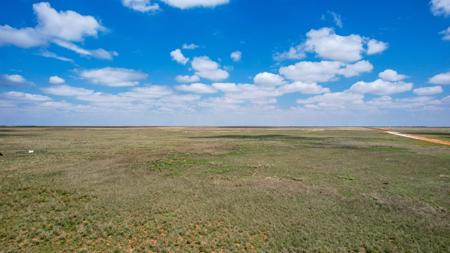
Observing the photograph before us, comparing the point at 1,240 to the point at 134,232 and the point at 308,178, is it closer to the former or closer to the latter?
the point at 134,232

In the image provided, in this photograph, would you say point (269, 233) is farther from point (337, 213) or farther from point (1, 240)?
point (1, 240)

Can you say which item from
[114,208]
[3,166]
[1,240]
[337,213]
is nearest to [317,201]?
[337,213]

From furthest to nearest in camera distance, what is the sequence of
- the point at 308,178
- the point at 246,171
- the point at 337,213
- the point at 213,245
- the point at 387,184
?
the point at 246,171
the point at 308,178
the point at 387,184
the point at 337,213
the point at 213,245

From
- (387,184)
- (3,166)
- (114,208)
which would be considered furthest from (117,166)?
(387,184)

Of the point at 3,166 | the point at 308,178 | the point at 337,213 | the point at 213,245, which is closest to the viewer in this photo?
the point at 213,245

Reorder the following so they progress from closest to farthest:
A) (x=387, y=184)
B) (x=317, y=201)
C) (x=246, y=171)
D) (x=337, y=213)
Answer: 1. (x=337, y=213)
2. (x=317, y=201)
3. (x=387, y=184)
4. (x=246, y=171)

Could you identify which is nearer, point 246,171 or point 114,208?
point 114,208

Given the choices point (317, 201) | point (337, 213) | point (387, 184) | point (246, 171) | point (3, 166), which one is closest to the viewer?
point (337, 213)

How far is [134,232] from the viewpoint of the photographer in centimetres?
1120

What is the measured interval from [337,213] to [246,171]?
11.3m

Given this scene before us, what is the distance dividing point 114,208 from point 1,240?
15.9ft

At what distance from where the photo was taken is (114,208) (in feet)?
45.9

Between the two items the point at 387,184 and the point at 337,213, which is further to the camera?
the point at 387,184

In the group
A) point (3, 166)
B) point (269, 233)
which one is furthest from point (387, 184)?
point (3, 166)
